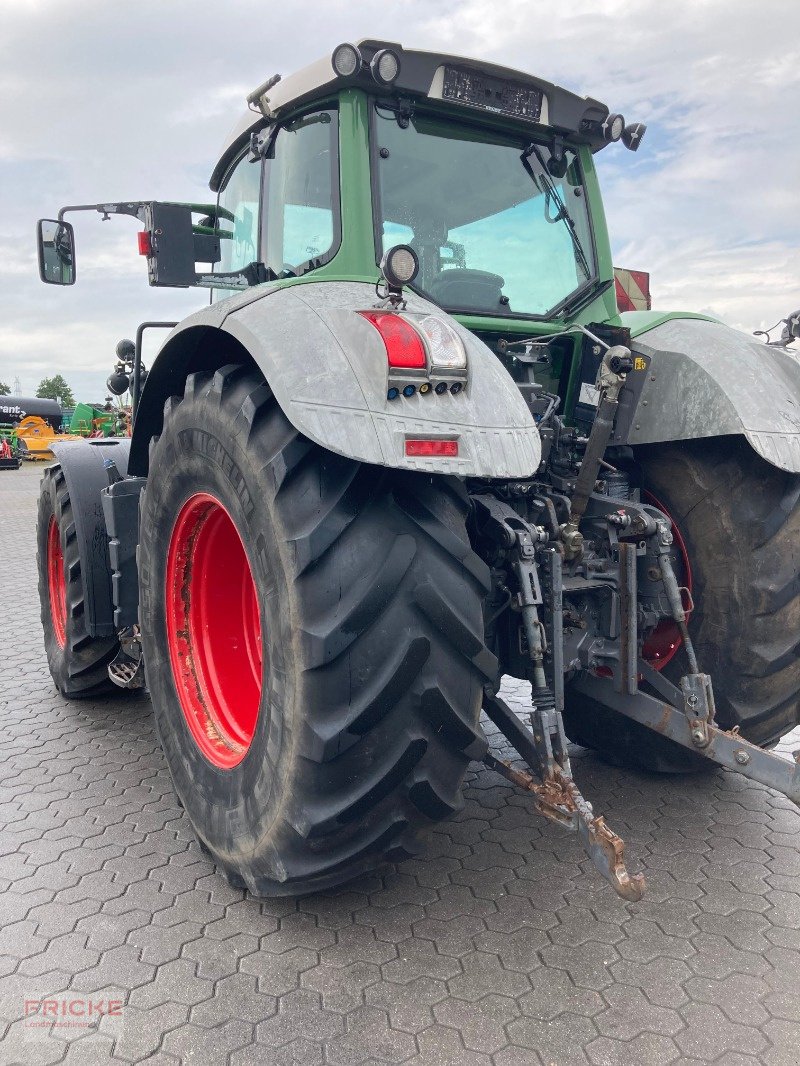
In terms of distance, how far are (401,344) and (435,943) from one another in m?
1.63

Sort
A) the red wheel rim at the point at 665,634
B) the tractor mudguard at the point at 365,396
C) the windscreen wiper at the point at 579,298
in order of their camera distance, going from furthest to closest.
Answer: the windscreen wiper at the point at 579,298, the red wheel rim at the point at 665,634, the tractor mudguard at the point at 365,396

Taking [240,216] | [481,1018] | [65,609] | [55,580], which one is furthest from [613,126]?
[55,580]

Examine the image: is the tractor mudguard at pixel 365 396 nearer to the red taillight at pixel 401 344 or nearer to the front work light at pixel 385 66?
the red taillight at pixel 401 344

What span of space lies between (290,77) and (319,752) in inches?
93.3

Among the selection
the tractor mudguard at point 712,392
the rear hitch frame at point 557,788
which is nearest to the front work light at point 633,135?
the tractor mudguard at point 712,392

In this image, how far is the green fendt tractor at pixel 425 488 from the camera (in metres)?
2.03

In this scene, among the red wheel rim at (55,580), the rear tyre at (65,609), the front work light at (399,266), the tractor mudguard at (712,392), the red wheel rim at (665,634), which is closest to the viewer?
the front work light at (399,266)

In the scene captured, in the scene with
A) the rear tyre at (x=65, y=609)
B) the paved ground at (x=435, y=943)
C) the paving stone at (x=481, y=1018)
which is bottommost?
the paved ground at (x=435, y=943)

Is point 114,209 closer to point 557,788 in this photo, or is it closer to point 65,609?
point 65,609

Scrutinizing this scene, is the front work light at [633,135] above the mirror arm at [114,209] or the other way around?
above

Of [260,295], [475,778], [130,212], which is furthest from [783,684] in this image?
[130,212]

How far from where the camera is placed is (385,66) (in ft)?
8.76

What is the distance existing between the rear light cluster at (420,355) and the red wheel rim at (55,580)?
10.8ft

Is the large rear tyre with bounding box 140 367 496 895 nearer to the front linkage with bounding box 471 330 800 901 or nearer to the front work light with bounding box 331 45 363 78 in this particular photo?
the front linkage with bounding box 471 330 800 901
